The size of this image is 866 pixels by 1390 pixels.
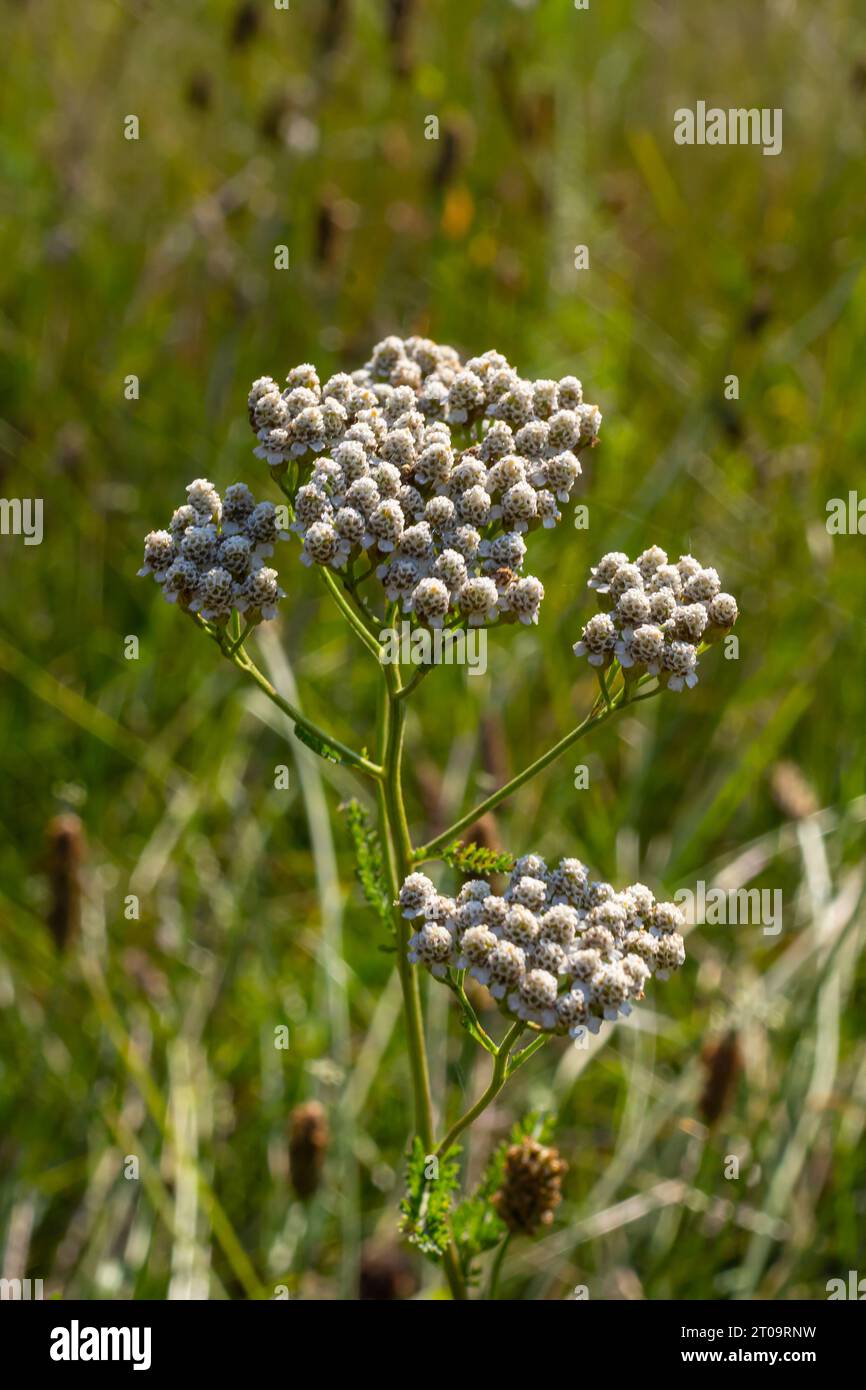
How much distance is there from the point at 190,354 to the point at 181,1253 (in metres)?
4.28

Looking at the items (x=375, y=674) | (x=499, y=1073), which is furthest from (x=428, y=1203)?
(x=375, y=674)

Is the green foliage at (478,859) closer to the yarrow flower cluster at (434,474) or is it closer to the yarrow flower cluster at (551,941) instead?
the yarrow flower cluster at (551,941)

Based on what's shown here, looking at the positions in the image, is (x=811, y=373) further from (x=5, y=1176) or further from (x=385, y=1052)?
(x=5, y=1176)

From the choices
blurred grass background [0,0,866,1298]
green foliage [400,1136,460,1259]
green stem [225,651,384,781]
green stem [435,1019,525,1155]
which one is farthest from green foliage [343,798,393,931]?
blurred grass background [0,0,866,1298]

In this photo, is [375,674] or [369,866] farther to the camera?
[375,674]

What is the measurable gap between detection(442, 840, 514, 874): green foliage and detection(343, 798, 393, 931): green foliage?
165 mm

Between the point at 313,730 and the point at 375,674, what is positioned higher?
the point at 375,674

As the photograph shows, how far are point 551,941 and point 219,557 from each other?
865 millimetres

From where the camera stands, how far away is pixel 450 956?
7.50ft

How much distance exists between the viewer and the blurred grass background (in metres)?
3.89

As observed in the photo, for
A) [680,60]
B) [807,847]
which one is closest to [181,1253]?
[807,847]

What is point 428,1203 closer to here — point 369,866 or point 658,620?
point 369,866

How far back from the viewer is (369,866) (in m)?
2.52

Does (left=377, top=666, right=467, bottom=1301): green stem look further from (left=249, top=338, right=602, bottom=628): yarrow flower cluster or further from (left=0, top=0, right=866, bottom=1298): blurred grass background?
(left=0, top=0, right=866, bottom=1298): blurred grass background
